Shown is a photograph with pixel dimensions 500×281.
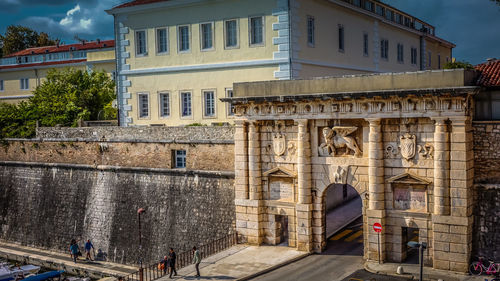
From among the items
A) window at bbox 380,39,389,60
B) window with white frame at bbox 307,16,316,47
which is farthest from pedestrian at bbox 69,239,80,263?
window at bbox 380,39,389,60

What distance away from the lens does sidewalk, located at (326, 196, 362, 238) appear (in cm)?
2703

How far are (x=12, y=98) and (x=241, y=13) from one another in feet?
115

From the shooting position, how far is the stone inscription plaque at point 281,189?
23.7m

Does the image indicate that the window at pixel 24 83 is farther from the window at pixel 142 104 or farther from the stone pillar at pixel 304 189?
the stone pillar at pixel 304 189

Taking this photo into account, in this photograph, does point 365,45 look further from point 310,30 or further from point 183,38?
point 183,38

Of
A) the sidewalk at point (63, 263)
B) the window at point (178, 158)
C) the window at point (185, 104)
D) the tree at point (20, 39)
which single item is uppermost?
the tree at point (20, 39)

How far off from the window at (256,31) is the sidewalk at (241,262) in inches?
435

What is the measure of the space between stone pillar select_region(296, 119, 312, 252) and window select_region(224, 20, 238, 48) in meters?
9.06

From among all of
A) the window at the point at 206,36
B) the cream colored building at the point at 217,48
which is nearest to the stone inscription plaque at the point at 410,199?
the cream colored building at the point at 217,48

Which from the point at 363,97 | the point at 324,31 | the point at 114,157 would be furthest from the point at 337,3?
the point at 114,157

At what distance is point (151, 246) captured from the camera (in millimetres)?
28078

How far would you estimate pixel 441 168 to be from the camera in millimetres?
19734

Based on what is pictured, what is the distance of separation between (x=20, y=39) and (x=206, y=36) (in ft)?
183

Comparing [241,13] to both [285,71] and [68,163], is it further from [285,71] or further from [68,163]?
[68,163]
